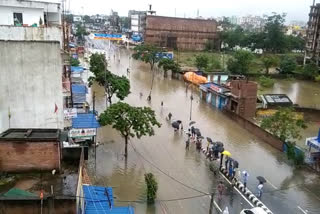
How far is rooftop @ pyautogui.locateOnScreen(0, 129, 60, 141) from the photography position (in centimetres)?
1118

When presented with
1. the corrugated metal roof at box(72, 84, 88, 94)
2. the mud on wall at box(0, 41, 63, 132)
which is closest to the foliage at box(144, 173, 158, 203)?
the mud on wall at box(0, 41, 63, 132)

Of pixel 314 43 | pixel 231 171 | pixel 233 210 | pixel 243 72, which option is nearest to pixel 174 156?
pixel 231 171

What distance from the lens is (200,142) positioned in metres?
23.5

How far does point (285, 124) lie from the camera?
22156mm

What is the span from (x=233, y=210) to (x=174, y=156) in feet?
22.1

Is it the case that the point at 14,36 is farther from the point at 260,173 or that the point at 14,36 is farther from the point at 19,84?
the point at 260,173

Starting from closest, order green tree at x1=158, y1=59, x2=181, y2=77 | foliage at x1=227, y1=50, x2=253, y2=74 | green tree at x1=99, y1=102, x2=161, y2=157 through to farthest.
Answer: green tree at x1=99, y1=102, x2=161, y2=157 < green tree at x1=158, y1=59, x2=181, y2=77 < foliage at x1=227, y1=50, x2=253, y2=74

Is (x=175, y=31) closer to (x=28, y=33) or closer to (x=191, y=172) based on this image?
(x=191, y=172)

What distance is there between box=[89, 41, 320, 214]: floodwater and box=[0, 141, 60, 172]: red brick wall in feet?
18.2

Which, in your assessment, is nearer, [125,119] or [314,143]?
[125,119]

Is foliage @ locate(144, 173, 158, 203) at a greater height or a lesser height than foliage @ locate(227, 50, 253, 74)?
lesser

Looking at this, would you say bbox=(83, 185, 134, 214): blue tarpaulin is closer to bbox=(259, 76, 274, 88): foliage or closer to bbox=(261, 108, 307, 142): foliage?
bbox=(261, 108, 307, 142): foliage

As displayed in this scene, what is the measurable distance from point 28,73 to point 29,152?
4709mm

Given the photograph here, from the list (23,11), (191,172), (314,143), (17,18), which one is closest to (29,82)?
(17,18)
